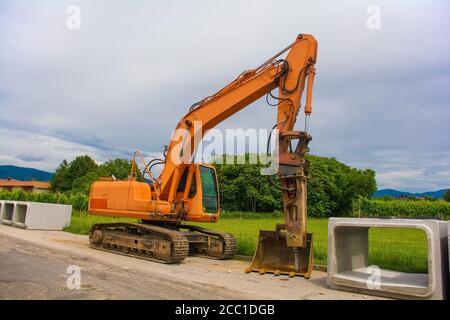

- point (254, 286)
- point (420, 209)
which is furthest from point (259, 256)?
point (420, 209)

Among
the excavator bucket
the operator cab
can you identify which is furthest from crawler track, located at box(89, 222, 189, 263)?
the excavator bucket

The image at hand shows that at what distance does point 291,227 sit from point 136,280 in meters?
3.25

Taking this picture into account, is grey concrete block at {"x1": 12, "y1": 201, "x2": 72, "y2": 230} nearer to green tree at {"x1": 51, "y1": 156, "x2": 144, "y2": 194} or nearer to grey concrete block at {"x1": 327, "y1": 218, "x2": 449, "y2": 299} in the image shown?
grey concrete block at {"x1": 327, "y1": 218, "x2": 449, "y2": 299}

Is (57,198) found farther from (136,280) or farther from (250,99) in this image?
(136,280)

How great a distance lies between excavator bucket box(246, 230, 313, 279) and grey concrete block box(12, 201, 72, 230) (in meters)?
14.4

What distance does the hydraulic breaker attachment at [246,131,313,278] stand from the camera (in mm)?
8086

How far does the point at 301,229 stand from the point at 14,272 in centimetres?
564

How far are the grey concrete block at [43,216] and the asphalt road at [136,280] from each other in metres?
9.89

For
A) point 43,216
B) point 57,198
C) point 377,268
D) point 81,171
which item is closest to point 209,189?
point 377,268

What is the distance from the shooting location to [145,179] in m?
11.6

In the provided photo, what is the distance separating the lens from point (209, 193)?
37.1ft
